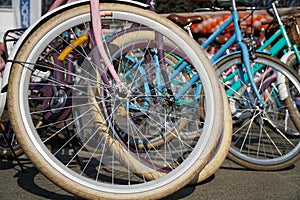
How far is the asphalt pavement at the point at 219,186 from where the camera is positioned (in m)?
2.50

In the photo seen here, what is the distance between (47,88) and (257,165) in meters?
1.64

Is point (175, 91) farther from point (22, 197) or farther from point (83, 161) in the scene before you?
point (22, 197)

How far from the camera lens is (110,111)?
244 centimetres

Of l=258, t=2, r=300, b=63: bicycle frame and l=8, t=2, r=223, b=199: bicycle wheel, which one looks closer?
l=8, t=2, r=223, b=199: bicycle wheel

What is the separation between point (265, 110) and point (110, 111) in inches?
52.5

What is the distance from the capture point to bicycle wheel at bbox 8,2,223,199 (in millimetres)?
2051

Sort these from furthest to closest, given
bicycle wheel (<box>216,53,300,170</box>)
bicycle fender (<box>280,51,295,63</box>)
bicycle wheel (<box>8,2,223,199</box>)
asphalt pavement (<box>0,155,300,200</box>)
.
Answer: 1. bicycle fender (<box>280,51,295,63</box>)
2. bicycle wheel (<box>216,53,300,170</box>)
3. asphalt pavement (<box>0,155,300,200</box>)
4. bicycle wheel (<box>8,2,223,199</box>)

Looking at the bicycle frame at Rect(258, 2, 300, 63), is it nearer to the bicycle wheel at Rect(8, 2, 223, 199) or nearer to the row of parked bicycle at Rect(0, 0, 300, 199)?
the row of parked bicycle at Rect(0, 0, 300, 199)

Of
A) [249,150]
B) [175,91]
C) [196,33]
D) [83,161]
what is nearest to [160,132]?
[175,91]

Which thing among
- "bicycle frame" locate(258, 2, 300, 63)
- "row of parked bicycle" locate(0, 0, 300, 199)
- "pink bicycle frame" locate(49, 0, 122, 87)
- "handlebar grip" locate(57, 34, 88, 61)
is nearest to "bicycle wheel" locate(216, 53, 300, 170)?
"row of parked bicycle" locate(0, 0, 300, 199)

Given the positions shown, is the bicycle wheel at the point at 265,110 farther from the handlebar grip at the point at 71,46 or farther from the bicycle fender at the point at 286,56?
the handlebar grip at the point at 71,46

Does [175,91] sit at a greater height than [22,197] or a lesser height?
greater

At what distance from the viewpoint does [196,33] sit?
6289mm

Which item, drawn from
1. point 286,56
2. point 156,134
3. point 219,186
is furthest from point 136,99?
point 286,56
